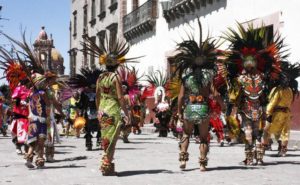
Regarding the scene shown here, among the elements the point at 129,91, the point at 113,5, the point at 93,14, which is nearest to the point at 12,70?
the point at 129,91

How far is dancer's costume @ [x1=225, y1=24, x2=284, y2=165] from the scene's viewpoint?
34.7ft

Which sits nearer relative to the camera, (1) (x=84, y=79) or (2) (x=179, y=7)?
(1) (x=84, y=79)

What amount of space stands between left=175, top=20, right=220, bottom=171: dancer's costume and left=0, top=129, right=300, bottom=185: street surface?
429 millimetres

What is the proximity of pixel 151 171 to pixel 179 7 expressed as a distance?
2079 centimetres

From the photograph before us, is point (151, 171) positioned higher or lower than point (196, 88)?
lower

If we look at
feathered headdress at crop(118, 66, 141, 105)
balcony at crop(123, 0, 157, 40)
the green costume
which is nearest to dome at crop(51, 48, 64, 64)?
balcony at crop(123, 0, 157, 40)

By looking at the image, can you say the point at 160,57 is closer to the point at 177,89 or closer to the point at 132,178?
the point at 177,89

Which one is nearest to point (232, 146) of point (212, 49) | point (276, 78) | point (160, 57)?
point (276, 78)

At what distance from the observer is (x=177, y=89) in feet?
36.1

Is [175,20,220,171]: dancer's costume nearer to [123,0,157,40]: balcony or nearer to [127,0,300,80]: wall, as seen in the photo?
[127,0,300,80]: wall

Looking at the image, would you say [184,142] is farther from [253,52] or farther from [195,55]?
[253,52]

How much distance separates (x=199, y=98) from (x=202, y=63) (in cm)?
59

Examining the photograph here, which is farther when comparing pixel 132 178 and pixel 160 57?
pixel 160 57

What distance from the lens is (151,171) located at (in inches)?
387
